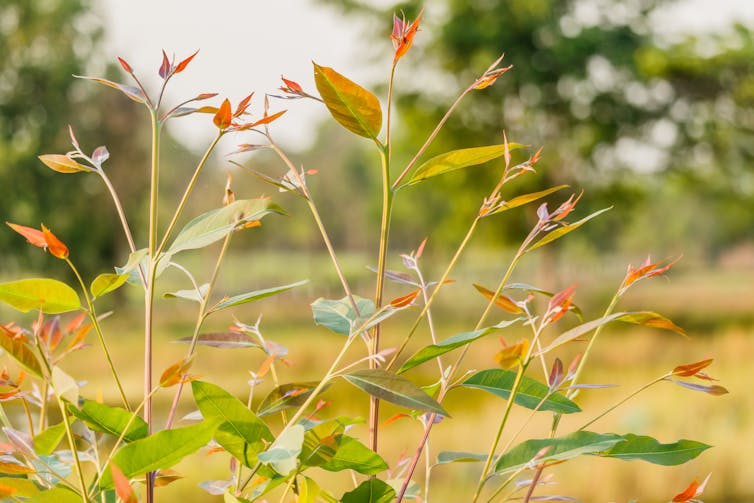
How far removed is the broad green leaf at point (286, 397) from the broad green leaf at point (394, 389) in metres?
0.13

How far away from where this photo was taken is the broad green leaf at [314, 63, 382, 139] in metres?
0.67

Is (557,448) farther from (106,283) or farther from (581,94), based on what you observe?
(581,94)

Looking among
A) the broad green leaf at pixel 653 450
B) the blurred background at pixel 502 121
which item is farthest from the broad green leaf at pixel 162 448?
the blurred background at pixel 502 121

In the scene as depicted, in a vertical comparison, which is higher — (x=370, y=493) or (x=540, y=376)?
(x=370, y=493)

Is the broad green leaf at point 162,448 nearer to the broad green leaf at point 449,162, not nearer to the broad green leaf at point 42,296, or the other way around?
the broad green leaf at point 42,296

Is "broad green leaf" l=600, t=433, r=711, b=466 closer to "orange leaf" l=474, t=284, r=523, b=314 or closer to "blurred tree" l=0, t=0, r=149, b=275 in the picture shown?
"orange leaf" l=474, t=284, r=523, b=314

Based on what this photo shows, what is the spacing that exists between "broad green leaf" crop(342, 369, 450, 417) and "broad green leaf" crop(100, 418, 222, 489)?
0.12m

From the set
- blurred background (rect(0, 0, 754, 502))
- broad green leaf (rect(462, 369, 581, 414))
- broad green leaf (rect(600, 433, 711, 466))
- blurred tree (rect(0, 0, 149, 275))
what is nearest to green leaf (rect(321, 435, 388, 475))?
broad green leaf (rect(462, 369, 581, 414))

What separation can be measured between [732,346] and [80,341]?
1267cm

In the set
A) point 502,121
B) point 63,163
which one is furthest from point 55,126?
point 63,163

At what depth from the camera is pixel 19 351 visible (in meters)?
0.68

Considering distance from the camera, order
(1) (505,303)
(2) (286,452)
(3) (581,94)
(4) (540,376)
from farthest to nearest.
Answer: (3) (581,94) → (4) (540,376) → (1) (505,303) → (2) (286,452)

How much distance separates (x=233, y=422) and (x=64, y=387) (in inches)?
5.6

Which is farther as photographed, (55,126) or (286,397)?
(55,126)
